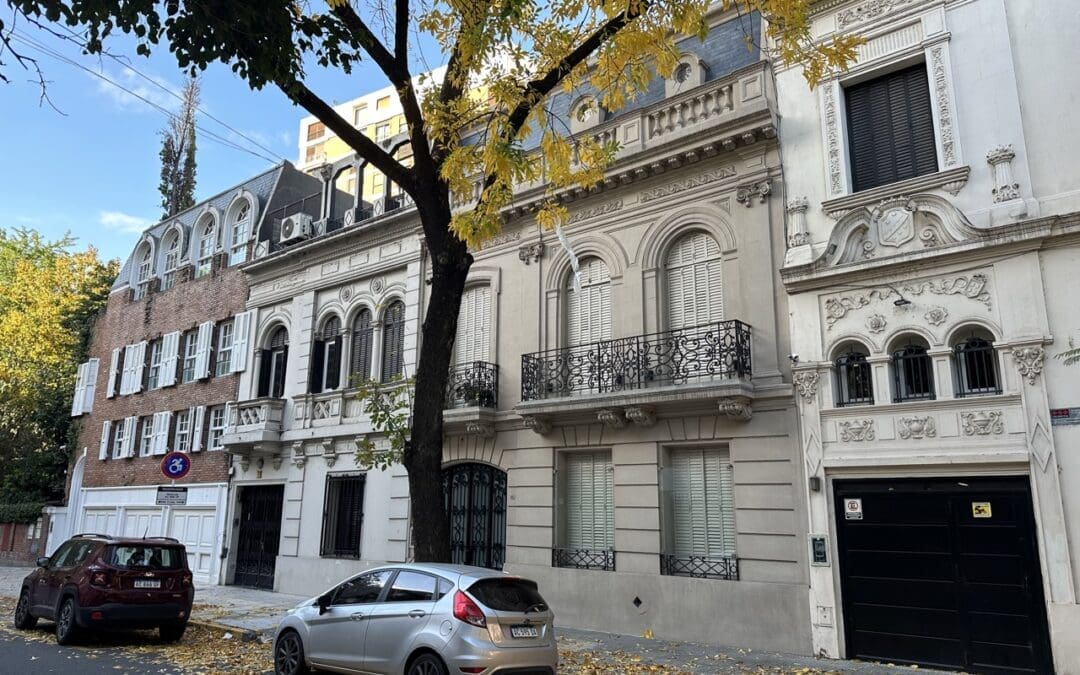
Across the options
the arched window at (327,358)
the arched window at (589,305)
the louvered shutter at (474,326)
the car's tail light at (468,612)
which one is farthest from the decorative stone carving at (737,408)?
the arched window at (327,358)

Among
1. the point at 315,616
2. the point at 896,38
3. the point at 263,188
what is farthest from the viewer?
the point at 263,188

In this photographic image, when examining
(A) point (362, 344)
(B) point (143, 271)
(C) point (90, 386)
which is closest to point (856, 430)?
(A) point (362, 344)

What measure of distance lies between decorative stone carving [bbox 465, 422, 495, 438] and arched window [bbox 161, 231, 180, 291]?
16.4m

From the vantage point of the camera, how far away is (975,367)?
10.7 meters

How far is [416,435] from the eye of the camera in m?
9.83

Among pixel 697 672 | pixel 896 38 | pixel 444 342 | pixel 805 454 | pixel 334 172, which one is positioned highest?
pixel 334 172

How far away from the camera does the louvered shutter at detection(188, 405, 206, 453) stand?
908 inches

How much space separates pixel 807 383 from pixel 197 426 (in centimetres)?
1907

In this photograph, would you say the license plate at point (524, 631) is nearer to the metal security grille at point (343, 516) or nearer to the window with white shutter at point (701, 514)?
the window with white shutter at point (701, 514)

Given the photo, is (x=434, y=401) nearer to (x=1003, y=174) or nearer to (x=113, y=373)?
(x=1003, y=174)

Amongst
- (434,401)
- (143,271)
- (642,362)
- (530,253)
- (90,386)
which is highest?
(143,271)

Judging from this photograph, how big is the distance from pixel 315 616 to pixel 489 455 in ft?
22.4

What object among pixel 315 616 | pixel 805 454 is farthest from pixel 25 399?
pixel 805 454

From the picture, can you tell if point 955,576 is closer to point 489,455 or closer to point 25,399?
point 489,455
